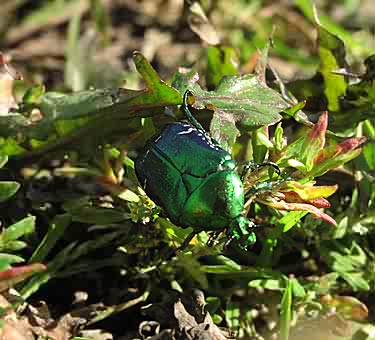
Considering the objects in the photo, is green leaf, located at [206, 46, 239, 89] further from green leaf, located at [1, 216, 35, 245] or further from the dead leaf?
green leaf, located at [1, 216, 35, 245]

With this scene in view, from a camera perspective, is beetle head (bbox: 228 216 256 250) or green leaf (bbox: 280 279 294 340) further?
green leaf (bbox: 280 279 294 340)

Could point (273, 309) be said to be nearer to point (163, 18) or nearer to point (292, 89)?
point (292, 89)

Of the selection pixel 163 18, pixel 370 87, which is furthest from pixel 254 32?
pixel 370 87

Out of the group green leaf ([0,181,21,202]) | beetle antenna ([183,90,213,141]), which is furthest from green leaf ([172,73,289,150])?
green leaf ([0,181,21,202])

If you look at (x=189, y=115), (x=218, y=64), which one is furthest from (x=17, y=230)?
(x=218, y=64)

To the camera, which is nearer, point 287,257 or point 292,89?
point 287,257

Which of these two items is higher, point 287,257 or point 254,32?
point 254,32
